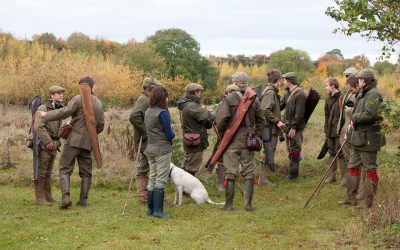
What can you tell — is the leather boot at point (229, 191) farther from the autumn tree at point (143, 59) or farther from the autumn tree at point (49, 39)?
the autumn tree at point (49, 39)

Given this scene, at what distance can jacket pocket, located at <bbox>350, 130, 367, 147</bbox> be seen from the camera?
9344 mm

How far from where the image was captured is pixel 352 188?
9.88 m

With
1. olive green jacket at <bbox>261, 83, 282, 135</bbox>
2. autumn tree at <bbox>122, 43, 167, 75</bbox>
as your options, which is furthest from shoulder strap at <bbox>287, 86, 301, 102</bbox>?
autumn tree at <bbox>122, 43, 167, 75</bbox>

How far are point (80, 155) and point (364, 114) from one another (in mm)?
4818

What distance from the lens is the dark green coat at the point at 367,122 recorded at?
9.14 metres

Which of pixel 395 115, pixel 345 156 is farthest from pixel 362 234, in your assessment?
pixel 345 156

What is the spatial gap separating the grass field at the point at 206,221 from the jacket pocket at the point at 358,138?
604 mm

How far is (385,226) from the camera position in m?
7.85

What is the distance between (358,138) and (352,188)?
3.23 feet

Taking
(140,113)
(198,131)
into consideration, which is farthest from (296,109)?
(140,113)

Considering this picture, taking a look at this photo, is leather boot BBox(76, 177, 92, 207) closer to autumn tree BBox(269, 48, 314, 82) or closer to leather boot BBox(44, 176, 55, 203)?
leather boot BBox(44, 176, 55, 203)

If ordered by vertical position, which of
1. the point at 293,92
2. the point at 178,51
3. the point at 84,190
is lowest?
the point at 84,190

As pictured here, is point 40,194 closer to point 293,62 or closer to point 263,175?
point 263,175

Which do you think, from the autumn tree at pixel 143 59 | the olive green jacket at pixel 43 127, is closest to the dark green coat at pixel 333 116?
the olive green jacket at pixel 43 127
